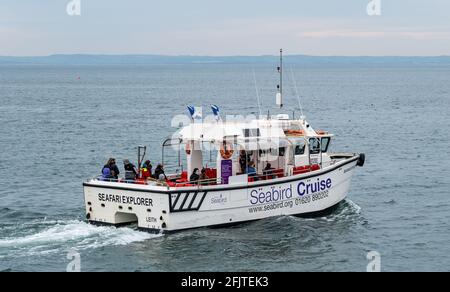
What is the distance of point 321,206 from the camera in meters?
28.1

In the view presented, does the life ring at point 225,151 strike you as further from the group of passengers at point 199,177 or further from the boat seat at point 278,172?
the boat seat at point 278,172

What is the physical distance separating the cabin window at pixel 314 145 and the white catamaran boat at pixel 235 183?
3 cm

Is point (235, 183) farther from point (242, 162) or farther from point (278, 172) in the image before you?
point (278, 172)

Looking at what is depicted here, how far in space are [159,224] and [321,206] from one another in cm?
Answer: 655

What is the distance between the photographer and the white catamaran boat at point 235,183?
2462 cm

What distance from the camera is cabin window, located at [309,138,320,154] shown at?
28.8m

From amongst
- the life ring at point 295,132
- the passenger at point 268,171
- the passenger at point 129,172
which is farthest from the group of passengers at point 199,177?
the life ring at point 295,132

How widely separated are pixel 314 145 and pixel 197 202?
6.09 m

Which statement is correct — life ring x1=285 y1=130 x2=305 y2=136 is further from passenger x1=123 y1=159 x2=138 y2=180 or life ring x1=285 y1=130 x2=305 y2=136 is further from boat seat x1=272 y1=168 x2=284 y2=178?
passenger x1=123 y1=159 x2=138 y2=180

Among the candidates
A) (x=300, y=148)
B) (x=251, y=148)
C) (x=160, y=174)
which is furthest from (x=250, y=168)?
(x=160, y=174)

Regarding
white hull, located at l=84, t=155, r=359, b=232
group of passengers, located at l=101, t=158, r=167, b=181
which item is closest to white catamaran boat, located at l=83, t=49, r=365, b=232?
white hull, located at l=84, t=155, r=359, b=232

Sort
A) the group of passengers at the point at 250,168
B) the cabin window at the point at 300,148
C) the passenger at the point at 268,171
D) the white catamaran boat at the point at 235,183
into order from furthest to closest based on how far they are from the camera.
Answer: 1. the cabin window at the point at 300,148
2. the passenger at the point at 268,171
3. the group of passengers at the point at 250,168
4. the white catamaran boat at the point at 235,183

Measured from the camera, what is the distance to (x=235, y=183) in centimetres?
2561
